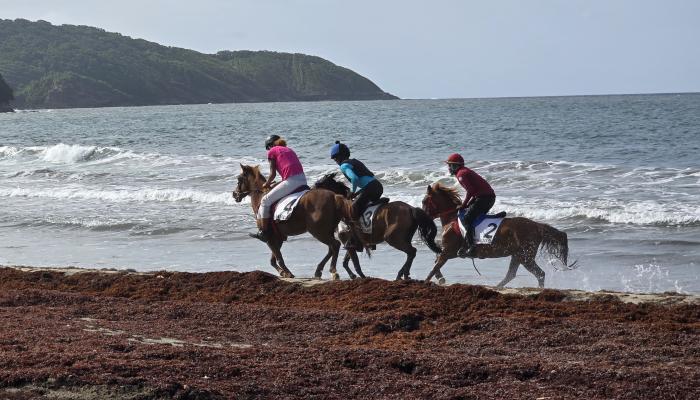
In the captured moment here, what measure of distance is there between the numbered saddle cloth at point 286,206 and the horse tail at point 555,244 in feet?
11.4

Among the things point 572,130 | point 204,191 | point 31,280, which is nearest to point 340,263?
point 31,280

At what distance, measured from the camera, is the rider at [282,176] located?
1426cm

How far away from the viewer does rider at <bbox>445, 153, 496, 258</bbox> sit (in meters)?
13.9

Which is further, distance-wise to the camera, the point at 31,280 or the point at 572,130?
the point at 572,130

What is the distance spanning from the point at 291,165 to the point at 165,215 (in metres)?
10.6

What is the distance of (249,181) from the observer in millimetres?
15078

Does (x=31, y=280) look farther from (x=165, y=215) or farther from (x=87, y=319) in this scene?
(x=165, y=215)

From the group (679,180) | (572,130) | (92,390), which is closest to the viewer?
(92,390)

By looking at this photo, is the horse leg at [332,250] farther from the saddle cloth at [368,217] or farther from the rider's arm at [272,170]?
the rider's arm at [272,170]

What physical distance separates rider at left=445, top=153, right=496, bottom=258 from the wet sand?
5.54 ft

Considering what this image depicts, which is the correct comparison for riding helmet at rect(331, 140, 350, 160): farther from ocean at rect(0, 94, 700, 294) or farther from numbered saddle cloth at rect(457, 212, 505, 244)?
ocean at rect(0, 94, 700, 294)

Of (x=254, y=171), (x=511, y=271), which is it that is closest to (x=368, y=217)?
(x=254, y=171)

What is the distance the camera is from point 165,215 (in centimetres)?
2423

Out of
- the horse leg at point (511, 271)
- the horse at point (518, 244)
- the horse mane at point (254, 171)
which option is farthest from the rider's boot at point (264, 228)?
the horse leg at point (511, 271)
